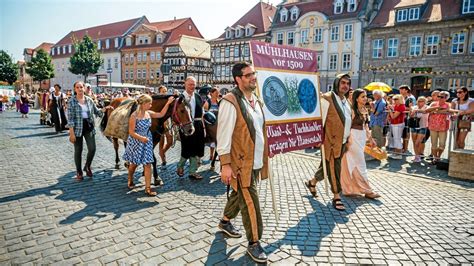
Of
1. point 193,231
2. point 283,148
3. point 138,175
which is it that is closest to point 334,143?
point 283,148

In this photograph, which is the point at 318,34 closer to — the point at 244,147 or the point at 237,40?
the point at 237,40

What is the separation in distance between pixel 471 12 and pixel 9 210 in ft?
109

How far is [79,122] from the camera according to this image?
19.7 ft

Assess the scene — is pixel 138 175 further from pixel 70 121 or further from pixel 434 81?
pixel 434 81

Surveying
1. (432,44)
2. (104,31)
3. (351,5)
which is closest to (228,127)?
(432,44)

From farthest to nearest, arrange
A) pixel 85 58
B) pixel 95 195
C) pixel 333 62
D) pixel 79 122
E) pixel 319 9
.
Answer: pixel 85 58 < pixel 319 9 < pixel 333 62 < pixel 79 122 < pixel 95 195

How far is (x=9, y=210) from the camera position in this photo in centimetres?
453

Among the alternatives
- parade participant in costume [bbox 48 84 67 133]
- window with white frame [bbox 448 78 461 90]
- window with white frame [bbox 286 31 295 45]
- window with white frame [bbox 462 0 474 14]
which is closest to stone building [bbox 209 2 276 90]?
window with white frame [bbox 286 31 295 45]

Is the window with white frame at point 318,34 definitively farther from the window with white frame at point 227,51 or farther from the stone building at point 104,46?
the stone building at point 104,46

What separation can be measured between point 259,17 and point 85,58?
2818cm

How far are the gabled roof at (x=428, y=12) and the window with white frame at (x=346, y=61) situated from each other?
3743mm

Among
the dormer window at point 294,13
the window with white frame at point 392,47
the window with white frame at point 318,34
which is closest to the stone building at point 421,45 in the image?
the window with white frame at point 392,47

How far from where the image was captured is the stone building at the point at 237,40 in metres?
41.5

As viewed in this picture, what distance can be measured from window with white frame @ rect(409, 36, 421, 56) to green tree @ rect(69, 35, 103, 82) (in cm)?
4467
